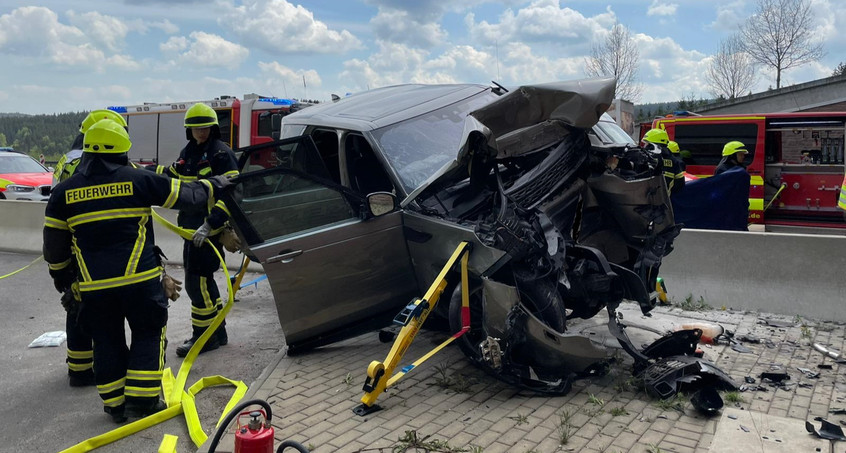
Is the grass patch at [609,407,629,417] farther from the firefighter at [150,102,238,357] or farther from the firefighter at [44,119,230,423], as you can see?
the firefighter at [150,102,238,357]

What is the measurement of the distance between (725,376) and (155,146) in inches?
669

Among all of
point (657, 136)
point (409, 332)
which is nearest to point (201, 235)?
point (409, 332)

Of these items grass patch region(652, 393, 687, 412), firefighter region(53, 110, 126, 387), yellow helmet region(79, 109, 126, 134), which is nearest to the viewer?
grass patch region(652, 393, 687, 412)

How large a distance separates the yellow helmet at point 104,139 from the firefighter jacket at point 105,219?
0.06 metres

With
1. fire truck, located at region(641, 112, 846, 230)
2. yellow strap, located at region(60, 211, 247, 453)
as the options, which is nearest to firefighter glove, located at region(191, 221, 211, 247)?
yellow strap, located at region(60, 211, 247, 453)

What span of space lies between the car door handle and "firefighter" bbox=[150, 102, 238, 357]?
99cm

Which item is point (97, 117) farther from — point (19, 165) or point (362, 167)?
point (19, 165)

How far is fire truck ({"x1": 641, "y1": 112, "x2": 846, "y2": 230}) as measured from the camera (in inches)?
415

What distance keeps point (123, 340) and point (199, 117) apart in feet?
6.68

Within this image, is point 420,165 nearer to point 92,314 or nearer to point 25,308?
point 92,314

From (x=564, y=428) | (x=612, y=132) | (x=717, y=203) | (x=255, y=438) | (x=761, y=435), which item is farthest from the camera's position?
(x=717, y=203)

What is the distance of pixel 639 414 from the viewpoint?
13.2 ft

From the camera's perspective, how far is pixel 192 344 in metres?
5.72

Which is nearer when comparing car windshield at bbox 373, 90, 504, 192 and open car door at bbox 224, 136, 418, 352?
open car door at bbox 224, 136, 418, 352
